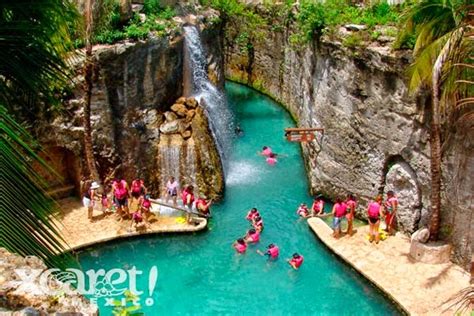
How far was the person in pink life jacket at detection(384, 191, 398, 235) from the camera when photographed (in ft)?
51.3

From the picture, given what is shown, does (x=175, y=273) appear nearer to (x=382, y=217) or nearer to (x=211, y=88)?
(x=382, y=217)

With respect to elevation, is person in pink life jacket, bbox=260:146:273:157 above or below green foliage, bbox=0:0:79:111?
below

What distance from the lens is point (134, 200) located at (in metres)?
18.1

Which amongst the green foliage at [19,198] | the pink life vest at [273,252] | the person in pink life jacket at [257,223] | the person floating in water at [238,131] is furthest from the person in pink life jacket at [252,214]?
the green foliage at [19,198]

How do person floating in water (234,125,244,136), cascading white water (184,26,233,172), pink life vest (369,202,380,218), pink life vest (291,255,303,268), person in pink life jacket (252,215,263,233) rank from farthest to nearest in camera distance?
person floating in water (234,125,244,136) < cascading white water (184,26,233,172) < person in pink life jacket (252,215,263,233) < pink life vest (369,202,380,218) < pink life vest (291,255,303,268)

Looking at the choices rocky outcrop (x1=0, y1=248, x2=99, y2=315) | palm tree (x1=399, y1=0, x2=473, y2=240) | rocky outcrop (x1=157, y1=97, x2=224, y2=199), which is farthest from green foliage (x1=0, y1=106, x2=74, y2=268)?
rocky outcrop (x1=157, y1=97, x2=224, y2=199)

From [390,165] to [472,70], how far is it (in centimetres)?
433

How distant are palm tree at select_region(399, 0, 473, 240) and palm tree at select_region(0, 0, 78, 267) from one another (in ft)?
30.8

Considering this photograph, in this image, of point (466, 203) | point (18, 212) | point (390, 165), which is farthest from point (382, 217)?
point (18, 212)

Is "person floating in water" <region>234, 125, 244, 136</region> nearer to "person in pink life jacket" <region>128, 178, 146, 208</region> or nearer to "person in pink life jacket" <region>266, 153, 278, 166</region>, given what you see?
"person in pink life jacket" <region>266, 153, 278, 166</region>

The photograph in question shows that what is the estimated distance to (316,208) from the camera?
17.4 metres

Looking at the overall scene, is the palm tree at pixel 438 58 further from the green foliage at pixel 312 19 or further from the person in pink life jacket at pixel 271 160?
the person in pink life jacket at pixel 271 160

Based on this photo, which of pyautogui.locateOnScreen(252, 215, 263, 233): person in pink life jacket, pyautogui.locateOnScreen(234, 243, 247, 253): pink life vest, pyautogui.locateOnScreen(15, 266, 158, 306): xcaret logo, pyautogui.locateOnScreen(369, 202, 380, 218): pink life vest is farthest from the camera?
pyautogui.locateOnScreen(252, 215, 263, 233): person in pink life jacket

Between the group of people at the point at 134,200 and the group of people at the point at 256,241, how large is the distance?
65.8 inches
